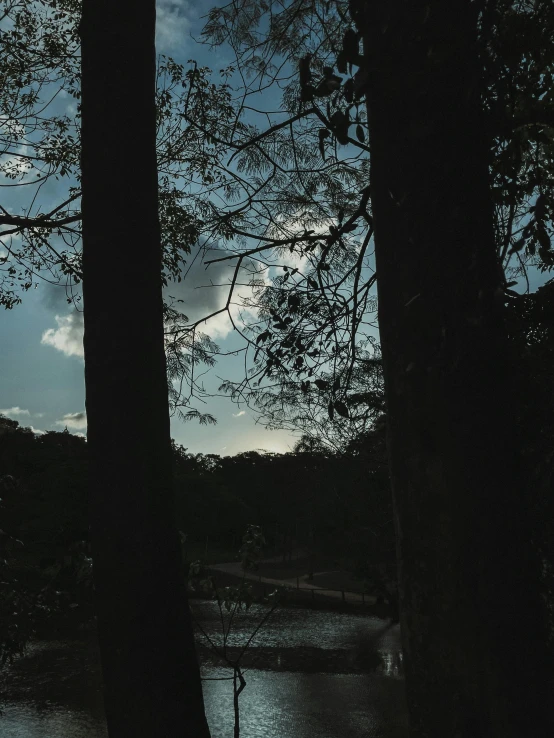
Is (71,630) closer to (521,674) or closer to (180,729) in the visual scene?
(180,729)

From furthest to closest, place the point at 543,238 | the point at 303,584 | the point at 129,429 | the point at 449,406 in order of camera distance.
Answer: the point at 303,584, the point at 129,429, the point at 543,238, the point at 449,406

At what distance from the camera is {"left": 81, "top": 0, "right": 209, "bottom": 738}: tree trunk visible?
2955mm

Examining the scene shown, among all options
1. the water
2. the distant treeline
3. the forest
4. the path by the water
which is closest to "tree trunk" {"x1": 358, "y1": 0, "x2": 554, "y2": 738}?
the forest

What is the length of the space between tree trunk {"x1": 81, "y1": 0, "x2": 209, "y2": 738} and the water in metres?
8.25

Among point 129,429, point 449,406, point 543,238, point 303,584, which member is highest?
point 543,238

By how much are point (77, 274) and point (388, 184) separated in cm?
627

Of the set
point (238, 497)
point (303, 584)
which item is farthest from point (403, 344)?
point (238, 497)

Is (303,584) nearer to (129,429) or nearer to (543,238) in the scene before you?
(129,429)

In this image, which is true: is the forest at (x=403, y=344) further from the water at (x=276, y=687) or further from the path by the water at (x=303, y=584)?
the path by the water at (x=303, y=584)

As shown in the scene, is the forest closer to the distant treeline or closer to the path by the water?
the distant treeline

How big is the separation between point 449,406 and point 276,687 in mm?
16058

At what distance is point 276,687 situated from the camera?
16.2 meters

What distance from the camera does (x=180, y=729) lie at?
2.96 metres

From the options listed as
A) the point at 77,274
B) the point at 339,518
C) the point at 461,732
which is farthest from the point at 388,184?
the point at 339,518
